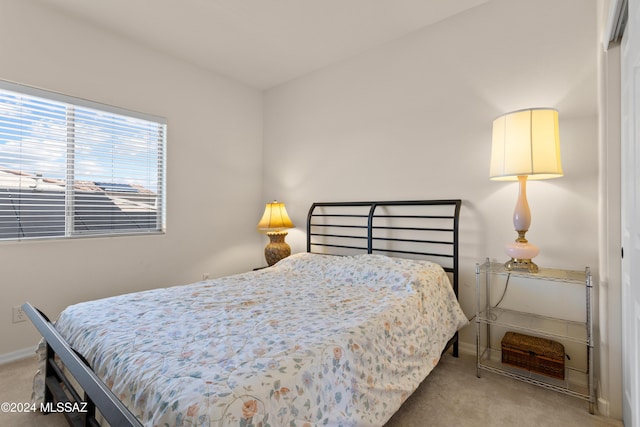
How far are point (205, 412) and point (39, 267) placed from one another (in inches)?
97.6

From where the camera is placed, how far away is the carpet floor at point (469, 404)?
1.63 metres

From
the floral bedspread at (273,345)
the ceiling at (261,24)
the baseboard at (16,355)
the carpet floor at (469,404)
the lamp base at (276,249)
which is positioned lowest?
the carpet floor at (469,404)

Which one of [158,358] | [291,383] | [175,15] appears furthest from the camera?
[175,15]

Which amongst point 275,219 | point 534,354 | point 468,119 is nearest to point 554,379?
point 534,354

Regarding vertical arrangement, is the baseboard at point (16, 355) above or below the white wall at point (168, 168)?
below

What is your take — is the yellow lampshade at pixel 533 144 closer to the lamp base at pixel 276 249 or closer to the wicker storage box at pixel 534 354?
the wicker storage box at pixel 534 354

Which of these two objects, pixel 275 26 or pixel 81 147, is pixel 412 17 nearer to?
pixel 275 26

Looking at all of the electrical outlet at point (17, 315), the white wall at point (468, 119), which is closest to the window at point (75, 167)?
the electrical outlet at point (17, 315)

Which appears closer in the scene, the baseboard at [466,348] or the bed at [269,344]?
the bed at [269,344]

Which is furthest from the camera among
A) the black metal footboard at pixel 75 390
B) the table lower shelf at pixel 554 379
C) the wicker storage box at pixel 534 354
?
the wicker storage box at pixel 534 354

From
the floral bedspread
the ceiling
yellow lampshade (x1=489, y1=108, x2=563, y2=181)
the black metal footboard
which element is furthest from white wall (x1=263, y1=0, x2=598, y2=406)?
the black metal footboard

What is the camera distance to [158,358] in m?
1.13

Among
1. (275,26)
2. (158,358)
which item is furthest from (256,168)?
(158,358)

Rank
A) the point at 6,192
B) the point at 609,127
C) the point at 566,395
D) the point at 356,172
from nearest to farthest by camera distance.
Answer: the point at 609,127 → the point at 566,395 → the point at 6,192 → the point at 356,172
